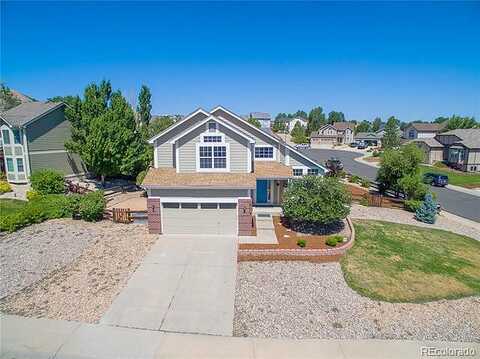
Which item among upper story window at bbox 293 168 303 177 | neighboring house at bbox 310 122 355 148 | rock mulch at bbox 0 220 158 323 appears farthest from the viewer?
neighboring house at bbox 310 122 355 148

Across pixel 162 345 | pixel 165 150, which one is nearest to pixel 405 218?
→ pixel 165 150

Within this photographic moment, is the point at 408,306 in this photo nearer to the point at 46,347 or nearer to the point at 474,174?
the point at 46,347

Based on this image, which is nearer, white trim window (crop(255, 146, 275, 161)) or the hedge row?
the hedge row

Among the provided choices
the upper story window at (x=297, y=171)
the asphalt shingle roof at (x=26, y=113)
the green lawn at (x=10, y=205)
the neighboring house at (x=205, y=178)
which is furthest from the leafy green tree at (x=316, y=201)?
the asphalt shingle roof at (x=26, y=113)

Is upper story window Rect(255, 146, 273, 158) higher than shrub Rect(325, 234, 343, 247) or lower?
higher

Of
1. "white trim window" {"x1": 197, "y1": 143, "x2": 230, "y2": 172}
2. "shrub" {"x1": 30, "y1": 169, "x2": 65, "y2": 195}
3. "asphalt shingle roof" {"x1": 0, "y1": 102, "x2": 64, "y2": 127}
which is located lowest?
"shrub" {"x1": 30, "y1": 169, "x2": 65, "y2": 195}

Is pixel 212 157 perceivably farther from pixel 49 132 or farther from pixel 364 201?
pixel 49 132

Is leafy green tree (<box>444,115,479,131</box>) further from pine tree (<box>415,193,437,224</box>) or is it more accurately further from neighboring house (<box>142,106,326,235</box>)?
neighboring house (<box>142,106,326,235</box>)

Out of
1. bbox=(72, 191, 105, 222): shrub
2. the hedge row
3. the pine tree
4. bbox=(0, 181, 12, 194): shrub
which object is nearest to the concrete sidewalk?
bbox=(72, 191, 105, 222): shrub
